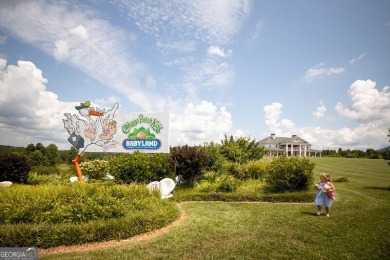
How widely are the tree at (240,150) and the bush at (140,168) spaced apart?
26.0ft

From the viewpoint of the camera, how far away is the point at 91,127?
18.0m

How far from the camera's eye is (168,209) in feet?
28.1

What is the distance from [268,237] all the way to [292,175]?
6.78 m

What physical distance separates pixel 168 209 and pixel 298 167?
23.9 ft

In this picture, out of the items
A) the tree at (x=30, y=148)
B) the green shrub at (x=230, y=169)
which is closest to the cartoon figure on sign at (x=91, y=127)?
the green shrub at (x=230, y=169)

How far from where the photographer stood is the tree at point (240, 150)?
846 inches

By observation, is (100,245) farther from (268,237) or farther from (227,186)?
(227,186)

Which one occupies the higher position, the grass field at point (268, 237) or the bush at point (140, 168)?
the bush at point (140, 168)

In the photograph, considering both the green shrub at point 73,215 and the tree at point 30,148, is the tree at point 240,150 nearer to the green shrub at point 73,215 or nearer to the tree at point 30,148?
the green shrub at point 73,215

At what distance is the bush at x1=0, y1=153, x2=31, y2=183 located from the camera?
1608 centimetres

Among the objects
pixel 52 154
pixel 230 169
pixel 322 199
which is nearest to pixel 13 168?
pixel 230 169

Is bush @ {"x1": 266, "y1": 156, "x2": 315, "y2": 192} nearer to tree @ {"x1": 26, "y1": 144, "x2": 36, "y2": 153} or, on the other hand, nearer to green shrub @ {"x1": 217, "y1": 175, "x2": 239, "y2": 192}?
green shrub @ {"x1": 217, "y1": 175, "x2": 239, "y2": 192}

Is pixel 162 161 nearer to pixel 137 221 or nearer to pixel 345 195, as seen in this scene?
pixel 137 221

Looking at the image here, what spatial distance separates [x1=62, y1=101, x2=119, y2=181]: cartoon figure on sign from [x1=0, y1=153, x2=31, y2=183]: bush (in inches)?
126
